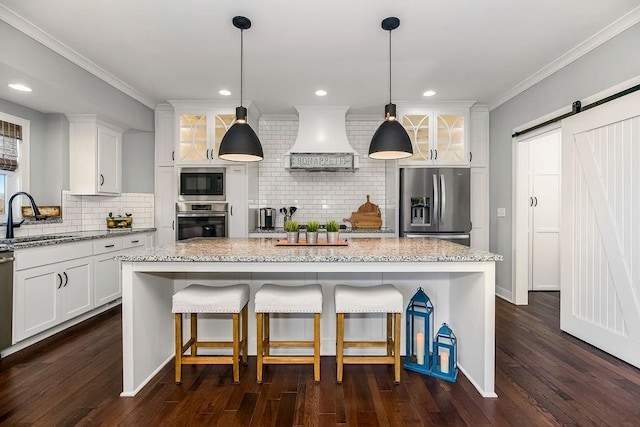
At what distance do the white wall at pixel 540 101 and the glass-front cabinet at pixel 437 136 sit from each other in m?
0.42

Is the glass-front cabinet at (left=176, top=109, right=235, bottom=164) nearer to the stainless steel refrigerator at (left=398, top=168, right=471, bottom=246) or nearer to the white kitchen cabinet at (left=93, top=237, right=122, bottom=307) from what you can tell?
the white kitchen cabinet at (left=93, top=237, right=122, bottom=307)

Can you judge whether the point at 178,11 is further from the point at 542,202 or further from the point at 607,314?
the point at 542,202

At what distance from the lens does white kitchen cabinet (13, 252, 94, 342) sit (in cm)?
267

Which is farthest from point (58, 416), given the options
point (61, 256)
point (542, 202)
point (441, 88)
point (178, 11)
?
point (542, 202)

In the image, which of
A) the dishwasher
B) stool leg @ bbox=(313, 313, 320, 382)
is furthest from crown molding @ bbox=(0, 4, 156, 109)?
stool leg @ bbox=(313, 313, 320, 382)

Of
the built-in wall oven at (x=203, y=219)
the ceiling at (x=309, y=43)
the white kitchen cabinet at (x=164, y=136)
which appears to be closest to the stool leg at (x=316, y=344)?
the ceiling at (x=309, y=43)

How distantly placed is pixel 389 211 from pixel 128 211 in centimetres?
359

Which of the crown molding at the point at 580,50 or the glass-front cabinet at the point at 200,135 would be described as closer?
the crown molding at the point at 580,50

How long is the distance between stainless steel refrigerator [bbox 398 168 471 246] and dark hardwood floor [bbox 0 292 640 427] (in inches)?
70.6

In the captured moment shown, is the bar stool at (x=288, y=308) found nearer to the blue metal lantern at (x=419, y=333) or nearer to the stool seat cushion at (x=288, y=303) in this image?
the stool seat cushion at (x=288, y=303)

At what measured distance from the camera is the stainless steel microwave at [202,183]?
14.1ft

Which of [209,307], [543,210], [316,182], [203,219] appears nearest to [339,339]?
[209,307]

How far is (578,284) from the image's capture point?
3018mm

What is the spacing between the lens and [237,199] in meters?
4.37
